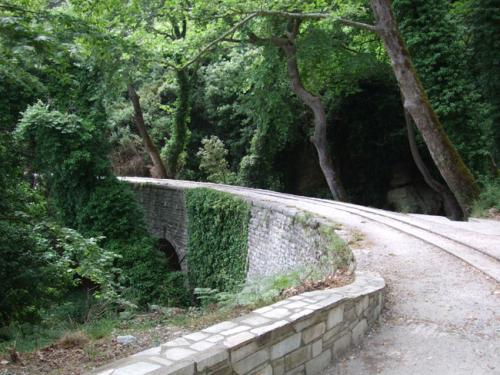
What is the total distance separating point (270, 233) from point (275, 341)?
8035mm

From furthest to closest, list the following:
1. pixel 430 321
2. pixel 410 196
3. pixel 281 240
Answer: pixel 410 196
pixel 281 240
pixel 430 321

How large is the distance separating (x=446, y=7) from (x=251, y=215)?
8.59m

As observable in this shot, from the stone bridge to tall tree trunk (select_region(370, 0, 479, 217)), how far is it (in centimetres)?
356

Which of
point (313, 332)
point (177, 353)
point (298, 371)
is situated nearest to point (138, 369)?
point (177, 353)

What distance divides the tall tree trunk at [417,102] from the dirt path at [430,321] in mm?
4666

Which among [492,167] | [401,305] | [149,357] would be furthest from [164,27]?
[149,357]

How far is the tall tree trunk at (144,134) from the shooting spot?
68.5ft

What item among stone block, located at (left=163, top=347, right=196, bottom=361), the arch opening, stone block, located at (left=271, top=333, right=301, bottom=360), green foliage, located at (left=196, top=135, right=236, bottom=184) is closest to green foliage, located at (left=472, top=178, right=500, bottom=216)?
stone block, located at (left=271, top=333, right=301, bottom=360)

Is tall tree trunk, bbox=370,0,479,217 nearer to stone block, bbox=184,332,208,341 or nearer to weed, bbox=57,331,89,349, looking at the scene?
weed, bbox=57,331,89,349

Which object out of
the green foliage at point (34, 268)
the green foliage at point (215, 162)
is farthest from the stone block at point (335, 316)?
the green foliage at point (215, 162)

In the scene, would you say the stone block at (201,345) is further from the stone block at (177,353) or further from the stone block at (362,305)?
the stone block at (362,305)

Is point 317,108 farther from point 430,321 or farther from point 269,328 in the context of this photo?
point 269,328

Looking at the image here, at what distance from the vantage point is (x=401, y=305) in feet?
18.1

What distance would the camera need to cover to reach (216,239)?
47.8ft
